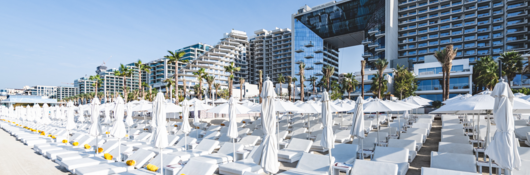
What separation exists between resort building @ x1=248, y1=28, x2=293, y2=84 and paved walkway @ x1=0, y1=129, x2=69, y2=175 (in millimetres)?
71765

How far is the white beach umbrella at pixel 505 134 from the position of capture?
4789 millimetres

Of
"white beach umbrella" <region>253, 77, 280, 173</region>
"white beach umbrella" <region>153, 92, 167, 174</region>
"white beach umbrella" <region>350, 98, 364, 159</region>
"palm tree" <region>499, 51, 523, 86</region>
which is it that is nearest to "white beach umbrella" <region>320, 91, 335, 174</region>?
"white beach umbrella" <region>253, 77, 280, 173</region>

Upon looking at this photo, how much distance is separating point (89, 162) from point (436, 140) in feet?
44.8

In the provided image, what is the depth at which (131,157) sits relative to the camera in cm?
825

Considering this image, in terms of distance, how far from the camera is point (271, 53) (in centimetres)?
8719

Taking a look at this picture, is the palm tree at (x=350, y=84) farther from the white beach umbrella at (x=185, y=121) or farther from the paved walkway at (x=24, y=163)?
the paved walkway at (x=24, y=163)

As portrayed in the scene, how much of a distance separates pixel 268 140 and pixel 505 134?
447 cm

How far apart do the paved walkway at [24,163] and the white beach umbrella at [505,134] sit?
1060 cm

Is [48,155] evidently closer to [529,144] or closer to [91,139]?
[91,139]

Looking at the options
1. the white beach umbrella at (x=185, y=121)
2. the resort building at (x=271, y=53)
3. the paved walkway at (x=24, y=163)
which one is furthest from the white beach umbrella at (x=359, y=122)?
the resort building at (x=271, y=53)

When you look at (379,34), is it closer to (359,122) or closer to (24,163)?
(359,122)

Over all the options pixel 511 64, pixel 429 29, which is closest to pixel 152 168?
pixel 511 64

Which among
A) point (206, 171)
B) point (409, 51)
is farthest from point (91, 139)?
point (409, 51)

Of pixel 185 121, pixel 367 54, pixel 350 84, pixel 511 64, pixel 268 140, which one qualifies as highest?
pixel 367 54
